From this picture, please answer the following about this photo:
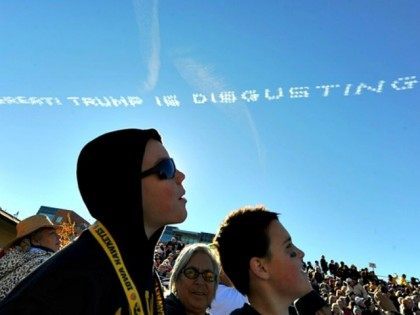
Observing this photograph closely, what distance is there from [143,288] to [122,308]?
23 centimetres

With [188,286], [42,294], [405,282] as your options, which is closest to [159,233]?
[42,294]

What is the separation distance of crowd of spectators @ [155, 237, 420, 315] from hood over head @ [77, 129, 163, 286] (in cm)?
522

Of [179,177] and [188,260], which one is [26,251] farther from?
[179,177]

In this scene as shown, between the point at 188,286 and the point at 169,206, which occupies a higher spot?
the point at 169,206

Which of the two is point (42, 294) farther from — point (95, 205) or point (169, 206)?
point (169, 206)

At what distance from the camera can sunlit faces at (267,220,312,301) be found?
243 centimetres

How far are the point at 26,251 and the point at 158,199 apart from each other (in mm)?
2657

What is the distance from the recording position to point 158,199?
75.7 inches

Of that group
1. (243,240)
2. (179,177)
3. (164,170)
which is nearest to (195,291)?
(243,240)

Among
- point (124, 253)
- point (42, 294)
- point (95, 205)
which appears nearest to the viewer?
point (42, 294)

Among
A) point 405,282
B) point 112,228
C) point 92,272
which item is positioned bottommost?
point 92,272

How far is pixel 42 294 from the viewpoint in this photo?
4.30 ft

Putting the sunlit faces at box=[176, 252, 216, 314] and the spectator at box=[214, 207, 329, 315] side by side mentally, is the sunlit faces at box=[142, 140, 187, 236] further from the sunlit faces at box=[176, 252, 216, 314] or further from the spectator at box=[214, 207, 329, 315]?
the sunlit faces at box=[176, 252, 216, 314]

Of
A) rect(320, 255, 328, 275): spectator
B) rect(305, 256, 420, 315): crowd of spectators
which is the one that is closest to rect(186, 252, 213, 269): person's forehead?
rect(305, 256, 420, 315): crowd of spectators
